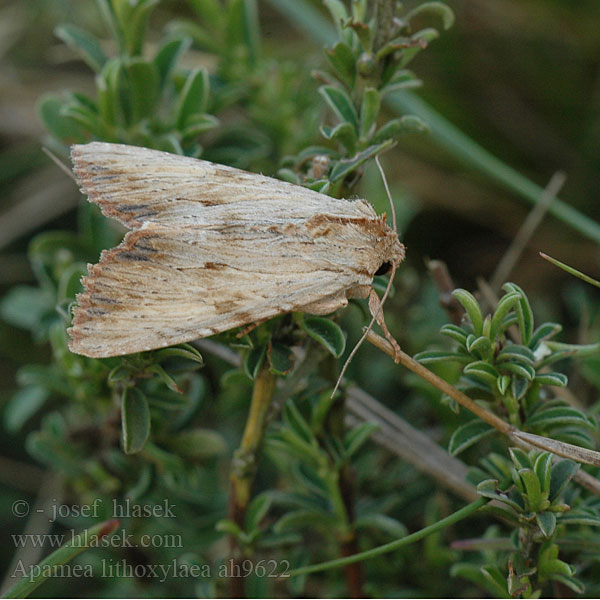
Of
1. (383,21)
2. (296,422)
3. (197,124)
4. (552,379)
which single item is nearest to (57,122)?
(197,124)

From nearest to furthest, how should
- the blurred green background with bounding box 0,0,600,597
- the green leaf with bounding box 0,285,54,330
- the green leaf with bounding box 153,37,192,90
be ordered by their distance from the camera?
the green leaf with bounding box 153,37,192,90, the green leaf with bounding box 0,285,54,330, the blurred green background with bounding box 0,0,600,597

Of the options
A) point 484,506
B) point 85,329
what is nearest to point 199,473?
point 85,329

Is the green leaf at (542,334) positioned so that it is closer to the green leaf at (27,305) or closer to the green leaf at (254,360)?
the green leaf at (254,360)

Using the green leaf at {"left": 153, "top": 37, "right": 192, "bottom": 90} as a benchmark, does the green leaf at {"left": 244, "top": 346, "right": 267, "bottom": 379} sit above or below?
below

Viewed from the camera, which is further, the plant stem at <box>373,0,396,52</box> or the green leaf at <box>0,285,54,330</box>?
the green leaf at <box>0,285,54,330</box>

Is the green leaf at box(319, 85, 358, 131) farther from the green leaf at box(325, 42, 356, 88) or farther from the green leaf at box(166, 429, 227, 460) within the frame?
the green leaf at box(166, 429, 227, 460)

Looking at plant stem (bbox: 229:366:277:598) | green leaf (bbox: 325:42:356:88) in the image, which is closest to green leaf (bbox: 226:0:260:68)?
green leaf (bbox: 325:42:356:88)

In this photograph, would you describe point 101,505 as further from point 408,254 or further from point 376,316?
point 408,254
